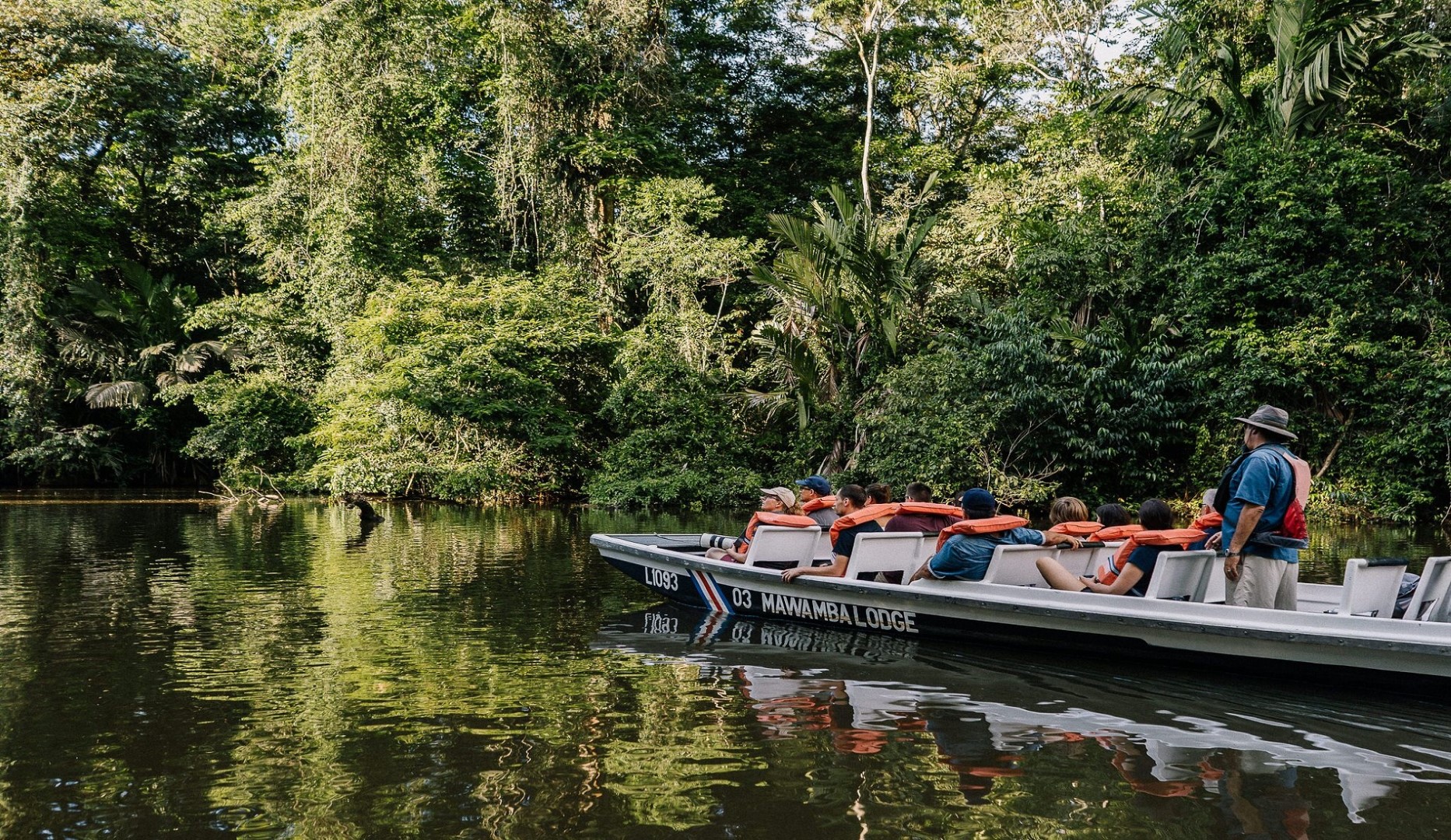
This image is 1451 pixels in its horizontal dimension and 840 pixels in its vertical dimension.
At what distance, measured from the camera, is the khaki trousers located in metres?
6.48

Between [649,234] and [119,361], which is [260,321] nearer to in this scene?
[119,361]

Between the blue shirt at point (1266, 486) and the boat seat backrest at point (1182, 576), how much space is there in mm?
489

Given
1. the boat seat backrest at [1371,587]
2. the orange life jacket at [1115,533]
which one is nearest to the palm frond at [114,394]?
the orange life jacket at [1115,533]

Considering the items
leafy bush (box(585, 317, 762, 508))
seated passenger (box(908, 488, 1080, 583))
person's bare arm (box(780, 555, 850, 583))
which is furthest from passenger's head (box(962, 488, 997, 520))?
leafy bush (box(585, 317, 762, 508))

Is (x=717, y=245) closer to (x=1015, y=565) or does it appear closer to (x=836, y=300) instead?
(x=836, y=300)

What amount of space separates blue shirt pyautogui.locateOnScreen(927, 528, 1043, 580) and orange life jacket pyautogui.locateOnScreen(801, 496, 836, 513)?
173cm

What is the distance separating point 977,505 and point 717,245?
1642 centimetres

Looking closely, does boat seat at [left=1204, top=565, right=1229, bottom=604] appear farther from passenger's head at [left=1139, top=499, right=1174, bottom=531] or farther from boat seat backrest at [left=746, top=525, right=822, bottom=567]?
boat seat backrest at [left=746, top=525, right=822, bottom=567]

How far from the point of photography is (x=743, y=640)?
8078 mm

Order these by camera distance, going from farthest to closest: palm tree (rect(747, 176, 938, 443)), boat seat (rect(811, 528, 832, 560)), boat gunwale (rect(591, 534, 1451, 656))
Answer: palm tree (rect(747, 176, 938, 443)), boat seat (rect(811, 528, 832, 560)), boat gunwale (rect(591, 534, 1451, 656))

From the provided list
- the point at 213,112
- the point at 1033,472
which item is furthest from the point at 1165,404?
the point at 213,112

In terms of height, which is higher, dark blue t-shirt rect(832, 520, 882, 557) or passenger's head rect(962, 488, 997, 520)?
passenger's head rect(962, 488, 997, 520)

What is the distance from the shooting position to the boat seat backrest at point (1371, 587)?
20.5 ft

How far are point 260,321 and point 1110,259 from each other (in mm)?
19307
